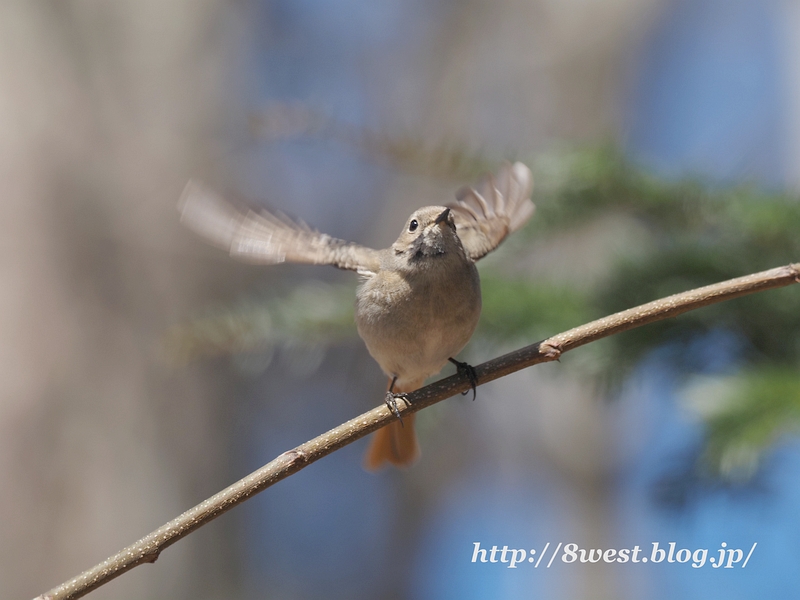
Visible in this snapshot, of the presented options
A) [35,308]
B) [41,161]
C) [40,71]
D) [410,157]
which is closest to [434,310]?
[410,157]

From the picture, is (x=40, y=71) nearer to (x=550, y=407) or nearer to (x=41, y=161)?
(x=41, y=161)

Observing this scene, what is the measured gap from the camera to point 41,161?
462cm

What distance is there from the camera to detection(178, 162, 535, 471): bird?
2.18 m

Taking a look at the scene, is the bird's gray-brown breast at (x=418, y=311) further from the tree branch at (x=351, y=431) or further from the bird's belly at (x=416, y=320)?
the tree branch at (x=351, y=431)

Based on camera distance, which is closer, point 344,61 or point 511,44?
point 511,44

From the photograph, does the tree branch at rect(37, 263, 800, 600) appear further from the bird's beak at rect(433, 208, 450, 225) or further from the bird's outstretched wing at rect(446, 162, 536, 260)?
the bird's beak at rect(433, 208, 450, 225)

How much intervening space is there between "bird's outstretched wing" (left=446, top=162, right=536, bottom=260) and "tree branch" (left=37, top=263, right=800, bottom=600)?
0.62 m

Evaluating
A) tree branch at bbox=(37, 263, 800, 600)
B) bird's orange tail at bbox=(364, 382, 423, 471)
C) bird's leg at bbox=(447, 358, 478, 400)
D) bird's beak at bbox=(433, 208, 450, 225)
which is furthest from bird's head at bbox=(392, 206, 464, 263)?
tree branch at bbox=(37, 263, 800, 600)

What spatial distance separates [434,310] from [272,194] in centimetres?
409

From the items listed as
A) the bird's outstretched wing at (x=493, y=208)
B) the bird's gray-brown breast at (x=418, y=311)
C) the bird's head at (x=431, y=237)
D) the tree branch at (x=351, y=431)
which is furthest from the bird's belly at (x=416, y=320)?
the tree branch at (x=351, y=431)

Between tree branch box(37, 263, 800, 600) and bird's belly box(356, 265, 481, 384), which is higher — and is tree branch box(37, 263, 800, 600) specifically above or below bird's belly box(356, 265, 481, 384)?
below

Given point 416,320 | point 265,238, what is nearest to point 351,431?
point 416,320

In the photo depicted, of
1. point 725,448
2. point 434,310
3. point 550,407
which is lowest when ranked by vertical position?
point 725,448

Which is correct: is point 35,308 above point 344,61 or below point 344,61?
below
